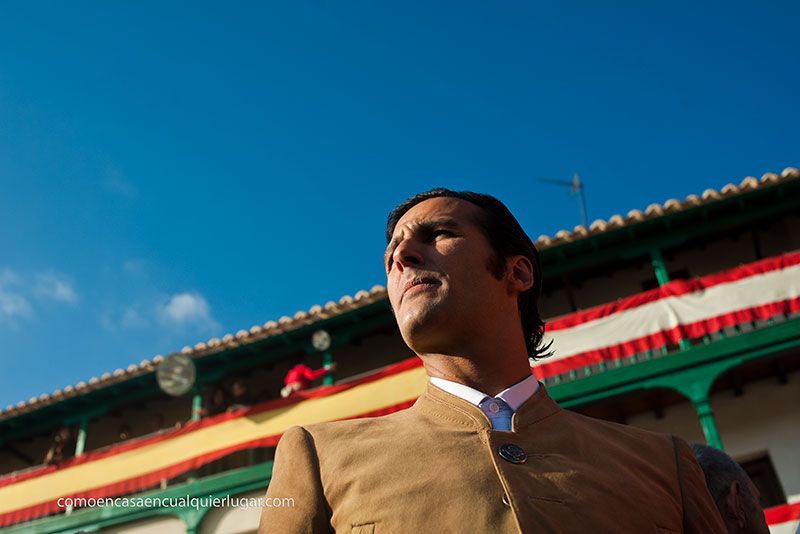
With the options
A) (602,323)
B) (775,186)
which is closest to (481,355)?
(602,323)

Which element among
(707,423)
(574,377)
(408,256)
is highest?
(574,377)

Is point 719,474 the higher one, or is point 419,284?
point 419,284

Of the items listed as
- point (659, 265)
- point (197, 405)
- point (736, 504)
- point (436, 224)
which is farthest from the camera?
point (197, 405)

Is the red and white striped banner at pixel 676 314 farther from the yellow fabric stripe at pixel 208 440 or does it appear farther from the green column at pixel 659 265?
the yellow fabric stripe at pixel 208 440

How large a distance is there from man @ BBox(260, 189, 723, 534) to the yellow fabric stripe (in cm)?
971

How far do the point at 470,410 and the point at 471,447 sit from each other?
14cm

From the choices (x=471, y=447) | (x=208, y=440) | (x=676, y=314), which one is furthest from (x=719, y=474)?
(x=208, y=440)

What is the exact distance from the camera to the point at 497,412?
1935 millimetres

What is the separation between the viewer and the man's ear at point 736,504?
2311 mm

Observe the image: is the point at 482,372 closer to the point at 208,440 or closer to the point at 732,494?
the point at 732,494

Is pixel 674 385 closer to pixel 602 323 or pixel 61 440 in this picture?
pixel 602 323

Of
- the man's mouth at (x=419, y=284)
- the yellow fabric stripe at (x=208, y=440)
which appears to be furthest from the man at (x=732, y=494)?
the yellow fabric stripe at (x=208, y=440)

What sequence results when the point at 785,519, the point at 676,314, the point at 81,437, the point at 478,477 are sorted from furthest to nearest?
the point at 81,437
the point at 676,314
the point at 785,519
the point at 478,477

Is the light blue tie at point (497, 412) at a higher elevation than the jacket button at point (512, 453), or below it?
higher
